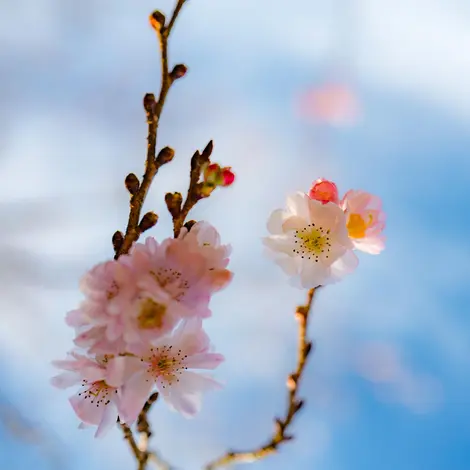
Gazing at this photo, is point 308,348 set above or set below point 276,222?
below

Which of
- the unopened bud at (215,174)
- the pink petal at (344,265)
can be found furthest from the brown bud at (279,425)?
the unopened bud at (215,174)

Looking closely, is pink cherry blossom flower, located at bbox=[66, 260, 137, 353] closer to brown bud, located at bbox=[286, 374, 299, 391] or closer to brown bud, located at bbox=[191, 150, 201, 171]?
brown bud, located at bbox=[191, 150, 201, 171]

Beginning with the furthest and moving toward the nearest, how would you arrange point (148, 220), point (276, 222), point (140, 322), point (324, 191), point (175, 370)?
point (276, 222)
point (324, 191)
point (175, 370)
point (148, 220)
point (140, 322)

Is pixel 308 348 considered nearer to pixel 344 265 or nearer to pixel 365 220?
pixel 344 265

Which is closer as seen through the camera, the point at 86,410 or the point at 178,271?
the point at 178,271

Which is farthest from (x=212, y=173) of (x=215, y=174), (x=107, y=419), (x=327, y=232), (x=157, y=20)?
(x=107, y=419)

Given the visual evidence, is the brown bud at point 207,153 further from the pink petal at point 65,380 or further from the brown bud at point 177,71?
the pink petal at point 65,380

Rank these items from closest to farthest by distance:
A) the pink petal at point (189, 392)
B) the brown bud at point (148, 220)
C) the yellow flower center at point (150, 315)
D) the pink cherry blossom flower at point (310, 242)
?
the yellow flower center at point (150, 315), the brown bud at point (148, 220), the pink petal at point (189, 392), the pink cherry blossom flower at point (310, 242)

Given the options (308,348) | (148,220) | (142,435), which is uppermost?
(148,220)
